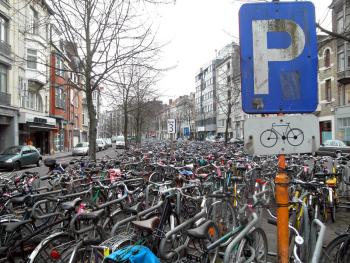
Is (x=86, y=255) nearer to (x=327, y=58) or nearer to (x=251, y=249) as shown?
(x=251, y=249)

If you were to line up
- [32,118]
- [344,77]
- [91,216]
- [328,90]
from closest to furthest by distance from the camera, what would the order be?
1. [91,216]
2. [32,118]
3. [344,77]
4. [328,90]

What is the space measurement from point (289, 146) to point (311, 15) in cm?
94

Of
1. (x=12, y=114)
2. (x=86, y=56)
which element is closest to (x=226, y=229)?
(x=86, y=56)

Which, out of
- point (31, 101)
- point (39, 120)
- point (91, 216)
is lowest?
point (91, 216)

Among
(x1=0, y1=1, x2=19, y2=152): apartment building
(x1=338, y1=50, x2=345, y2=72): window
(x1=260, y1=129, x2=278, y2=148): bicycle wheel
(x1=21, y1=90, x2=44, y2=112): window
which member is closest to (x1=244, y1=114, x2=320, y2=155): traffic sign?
(x1=260, y1=129, x2=278, y2=148): bicycle wheel

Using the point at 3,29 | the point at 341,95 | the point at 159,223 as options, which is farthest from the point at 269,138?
the point at 341,95

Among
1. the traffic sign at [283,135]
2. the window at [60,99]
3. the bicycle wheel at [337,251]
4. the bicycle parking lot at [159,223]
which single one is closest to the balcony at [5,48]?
the window at [60,99]

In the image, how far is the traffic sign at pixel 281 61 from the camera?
2.54 meters

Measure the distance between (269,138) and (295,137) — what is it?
0.59 ft

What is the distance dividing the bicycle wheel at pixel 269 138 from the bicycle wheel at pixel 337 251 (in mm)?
1833

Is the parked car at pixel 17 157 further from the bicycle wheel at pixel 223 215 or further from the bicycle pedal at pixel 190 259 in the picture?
the bicycle pedal at pixel 190 259

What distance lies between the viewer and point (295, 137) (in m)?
2.54

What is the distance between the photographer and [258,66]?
101 inches

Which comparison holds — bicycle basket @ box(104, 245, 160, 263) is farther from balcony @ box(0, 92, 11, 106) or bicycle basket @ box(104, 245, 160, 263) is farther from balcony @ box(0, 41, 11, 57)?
balcony @ box(0, 41, 11, 57)
